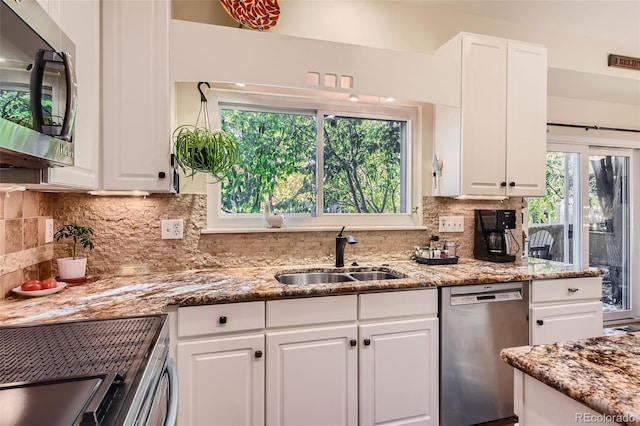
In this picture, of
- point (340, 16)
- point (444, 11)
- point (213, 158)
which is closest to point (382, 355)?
point (213, 158)

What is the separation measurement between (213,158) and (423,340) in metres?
1.58

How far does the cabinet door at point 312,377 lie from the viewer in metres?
1.73

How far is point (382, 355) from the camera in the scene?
1.90 metres

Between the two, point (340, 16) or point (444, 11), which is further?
point (444, 11)

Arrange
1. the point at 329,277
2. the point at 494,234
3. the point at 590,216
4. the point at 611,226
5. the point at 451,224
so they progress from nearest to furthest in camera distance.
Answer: the point at 329,277 < the point at 494,234 < the point at 451,224 < the point at 590,216 < the point at 611,226

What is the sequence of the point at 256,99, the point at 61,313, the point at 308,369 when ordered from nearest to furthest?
the point at 61,313, the point at 308,369, the point at 256,99

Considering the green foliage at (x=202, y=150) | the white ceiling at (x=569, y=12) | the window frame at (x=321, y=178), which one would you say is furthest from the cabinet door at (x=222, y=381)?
the white ceiling at (x=569, y=12)

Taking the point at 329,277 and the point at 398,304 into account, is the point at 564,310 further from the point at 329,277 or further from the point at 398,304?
the point at 329,277

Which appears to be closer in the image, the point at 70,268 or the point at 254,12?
the point at 70,268

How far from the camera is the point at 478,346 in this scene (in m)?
2.06

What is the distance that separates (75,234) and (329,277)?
1.49 metres

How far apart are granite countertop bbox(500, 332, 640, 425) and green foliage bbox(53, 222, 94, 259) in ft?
6.82

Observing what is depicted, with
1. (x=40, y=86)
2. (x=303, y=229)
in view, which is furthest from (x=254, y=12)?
(x=40, y=86)

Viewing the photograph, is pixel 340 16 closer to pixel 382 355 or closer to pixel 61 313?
pixel 382 355
